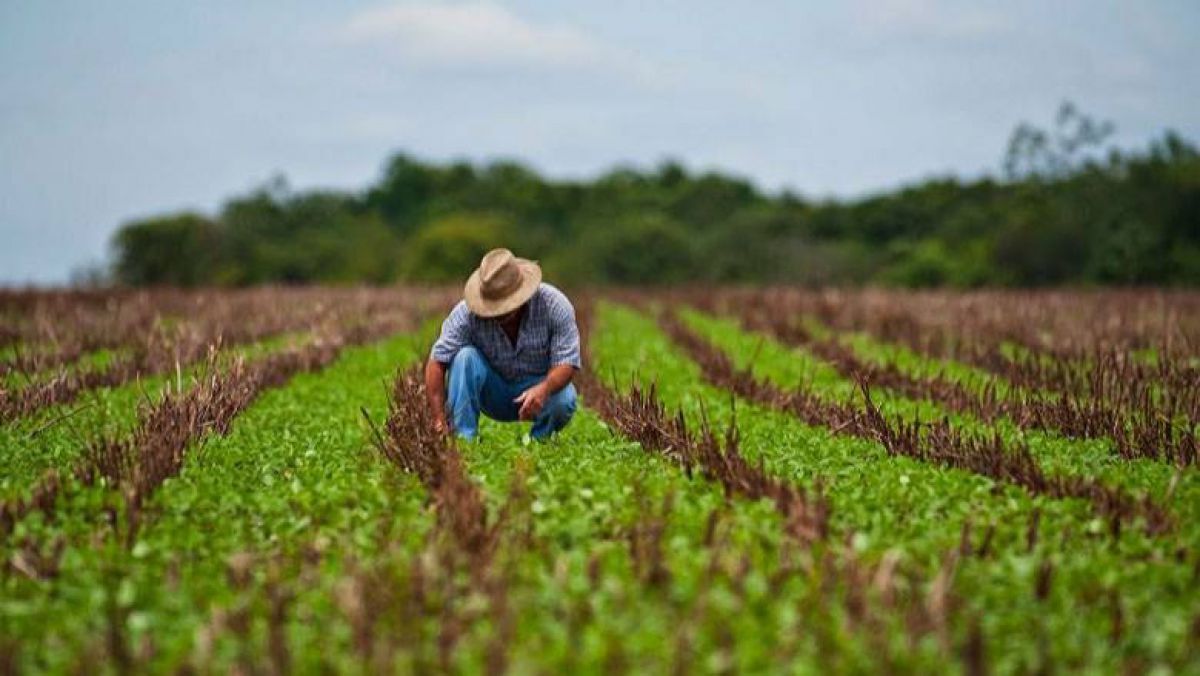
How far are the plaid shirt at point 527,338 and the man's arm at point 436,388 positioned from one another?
0.19 ft

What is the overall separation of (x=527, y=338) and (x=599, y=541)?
2.83 m

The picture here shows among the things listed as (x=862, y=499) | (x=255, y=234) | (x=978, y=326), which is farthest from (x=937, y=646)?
(x=255, y=234)

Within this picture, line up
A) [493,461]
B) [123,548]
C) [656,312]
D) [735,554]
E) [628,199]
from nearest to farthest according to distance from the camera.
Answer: [735,554] < [123,548] < [493,461] < [656,312] < [628,199]

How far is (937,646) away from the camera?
13.3ft

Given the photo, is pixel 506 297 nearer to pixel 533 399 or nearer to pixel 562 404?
pixel 533 399

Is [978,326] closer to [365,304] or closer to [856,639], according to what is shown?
[365,304]

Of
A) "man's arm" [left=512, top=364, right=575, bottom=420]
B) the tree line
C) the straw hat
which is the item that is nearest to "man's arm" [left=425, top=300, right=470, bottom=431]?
the straw hat

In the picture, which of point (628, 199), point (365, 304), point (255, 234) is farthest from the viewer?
point (628, 199)

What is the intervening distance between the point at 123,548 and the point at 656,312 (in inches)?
946

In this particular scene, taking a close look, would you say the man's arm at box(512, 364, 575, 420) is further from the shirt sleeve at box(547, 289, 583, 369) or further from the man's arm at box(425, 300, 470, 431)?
the man's arm at box(425, 300, 470, 431)

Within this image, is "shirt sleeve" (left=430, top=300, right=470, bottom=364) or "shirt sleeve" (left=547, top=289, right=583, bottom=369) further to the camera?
"shirt sleeve" (left=430, top=300, right=470, bottom=364)

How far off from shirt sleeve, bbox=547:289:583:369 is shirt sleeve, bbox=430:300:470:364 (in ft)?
1.92

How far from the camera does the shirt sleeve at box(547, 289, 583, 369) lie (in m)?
7.83

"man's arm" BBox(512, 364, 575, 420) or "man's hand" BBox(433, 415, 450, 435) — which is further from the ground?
"man's arm" BBox(512, 364, 575, 420)
